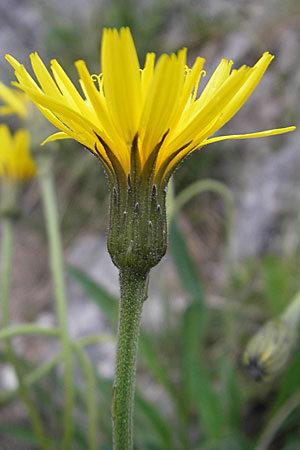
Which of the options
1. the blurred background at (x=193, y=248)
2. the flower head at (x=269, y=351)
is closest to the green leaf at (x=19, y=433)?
the blurred background at (x=193, y=248)

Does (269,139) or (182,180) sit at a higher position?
(269,139)

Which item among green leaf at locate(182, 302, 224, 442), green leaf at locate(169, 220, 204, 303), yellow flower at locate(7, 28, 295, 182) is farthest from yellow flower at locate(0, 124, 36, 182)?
yellow flower at locate(7, 28, 295, 182)

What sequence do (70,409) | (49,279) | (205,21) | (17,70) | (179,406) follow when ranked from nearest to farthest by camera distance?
1. (17,70)
2. (70,409)
3. (179,406)
4. (49,279)
5. (205,21)

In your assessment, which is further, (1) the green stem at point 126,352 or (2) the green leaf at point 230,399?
(2) the green leaf at point 230,399

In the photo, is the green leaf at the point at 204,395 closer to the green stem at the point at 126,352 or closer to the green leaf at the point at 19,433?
the green leaf at the point at 19,433

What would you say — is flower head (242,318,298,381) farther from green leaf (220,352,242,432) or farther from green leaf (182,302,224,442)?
green leaf (220,352,242,432)

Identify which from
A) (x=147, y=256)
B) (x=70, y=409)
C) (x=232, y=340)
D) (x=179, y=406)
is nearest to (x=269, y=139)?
(x=232, y=340)

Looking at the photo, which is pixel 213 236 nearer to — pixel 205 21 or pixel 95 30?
pixel 205 21
